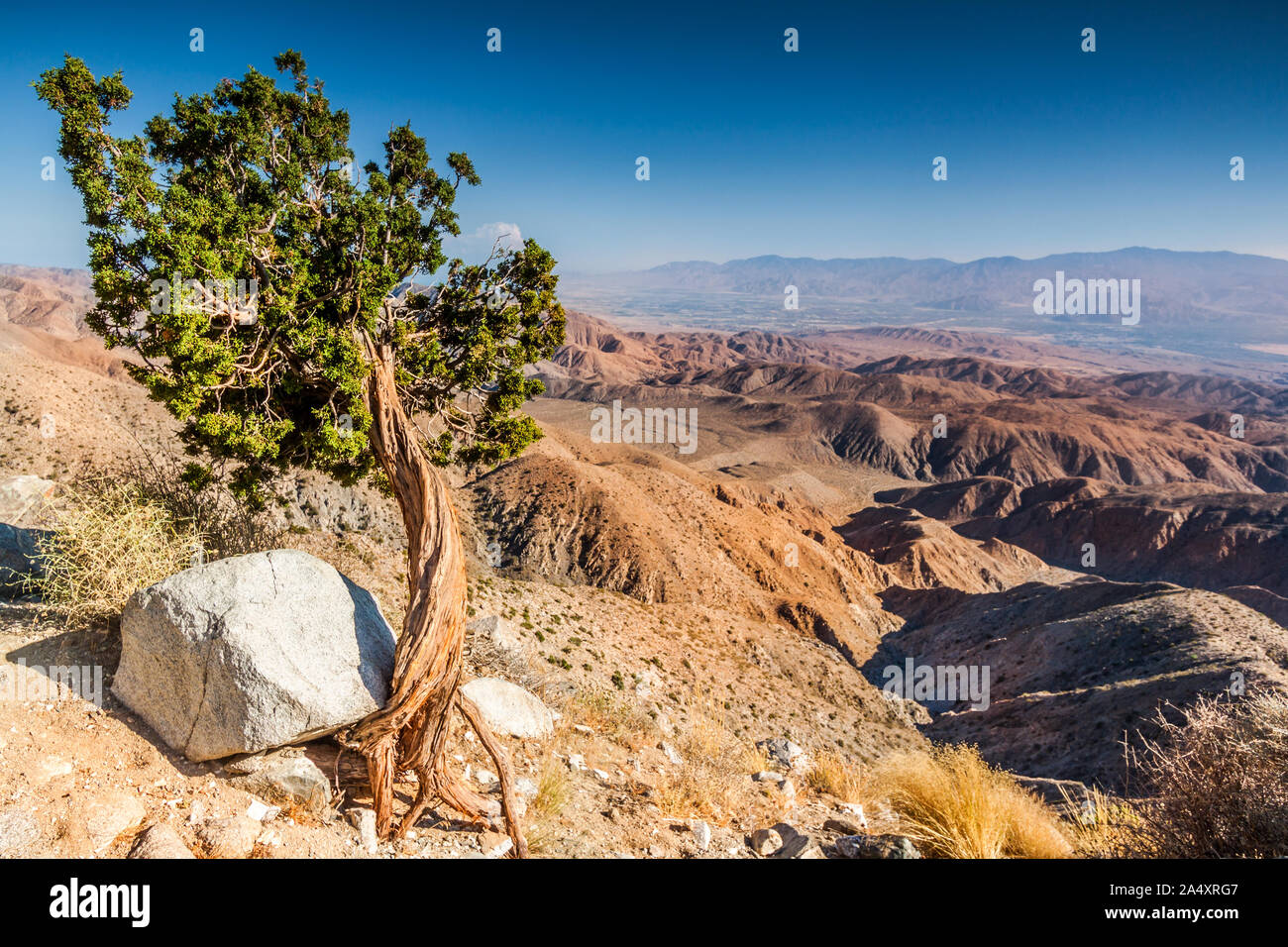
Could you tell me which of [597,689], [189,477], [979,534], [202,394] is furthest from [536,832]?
[979,534]

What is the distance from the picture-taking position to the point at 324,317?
25.5 ft

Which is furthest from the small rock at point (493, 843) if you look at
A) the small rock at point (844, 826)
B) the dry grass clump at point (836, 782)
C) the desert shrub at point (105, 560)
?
the dry grass clump at point (836, 782)

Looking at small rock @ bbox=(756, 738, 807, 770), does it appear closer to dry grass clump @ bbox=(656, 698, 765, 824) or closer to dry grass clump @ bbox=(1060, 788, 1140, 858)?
dry grass clump @ bbox=(656, 698, 765, 824)

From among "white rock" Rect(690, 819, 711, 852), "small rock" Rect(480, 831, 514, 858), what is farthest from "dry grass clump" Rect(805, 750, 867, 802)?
"small rock" Rect(480, 831, 514, 858)

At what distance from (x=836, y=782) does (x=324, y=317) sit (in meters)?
9.19

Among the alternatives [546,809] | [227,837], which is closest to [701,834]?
[546,809]

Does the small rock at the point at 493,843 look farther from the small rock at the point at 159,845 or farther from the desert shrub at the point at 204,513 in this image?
the desert shrub at the point at 204,513

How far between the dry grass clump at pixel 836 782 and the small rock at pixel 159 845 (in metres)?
7.29

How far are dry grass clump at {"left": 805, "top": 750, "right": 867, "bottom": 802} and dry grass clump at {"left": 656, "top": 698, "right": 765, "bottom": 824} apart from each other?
792mm

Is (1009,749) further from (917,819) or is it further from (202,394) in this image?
(202,394)

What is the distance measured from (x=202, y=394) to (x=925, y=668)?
36474mm

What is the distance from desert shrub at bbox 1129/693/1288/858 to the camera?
15.9 feet
